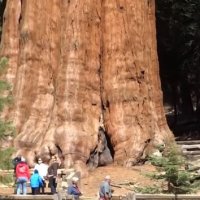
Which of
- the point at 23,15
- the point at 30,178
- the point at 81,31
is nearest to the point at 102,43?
the point at 81,31

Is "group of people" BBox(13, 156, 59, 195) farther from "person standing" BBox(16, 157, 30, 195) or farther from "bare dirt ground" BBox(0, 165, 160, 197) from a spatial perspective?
"bare dirt ground" BBox(0, 165, 160, 197)

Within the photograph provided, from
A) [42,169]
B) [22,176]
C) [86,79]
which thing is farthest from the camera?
[86,79]

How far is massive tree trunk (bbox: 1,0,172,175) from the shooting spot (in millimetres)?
19625

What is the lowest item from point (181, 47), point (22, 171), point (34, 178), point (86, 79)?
point (34, 178)

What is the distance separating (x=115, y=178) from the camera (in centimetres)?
1834

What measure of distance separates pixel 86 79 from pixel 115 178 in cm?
354

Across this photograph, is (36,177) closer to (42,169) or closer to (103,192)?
(42,169)

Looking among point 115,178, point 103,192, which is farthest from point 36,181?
point 115,178

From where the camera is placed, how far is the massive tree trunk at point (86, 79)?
1962 cm

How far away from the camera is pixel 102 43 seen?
69.0 ft

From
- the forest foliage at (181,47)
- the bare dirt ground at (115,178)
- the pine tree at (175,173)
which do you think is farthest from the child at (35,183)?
the forest foliage at (181,47)

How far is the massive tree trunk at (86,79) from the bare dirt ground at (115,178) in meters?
0.50

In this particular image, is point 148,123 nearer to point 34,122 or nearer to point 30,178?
point 34,122

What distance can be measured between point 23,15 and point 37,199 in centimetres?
983
